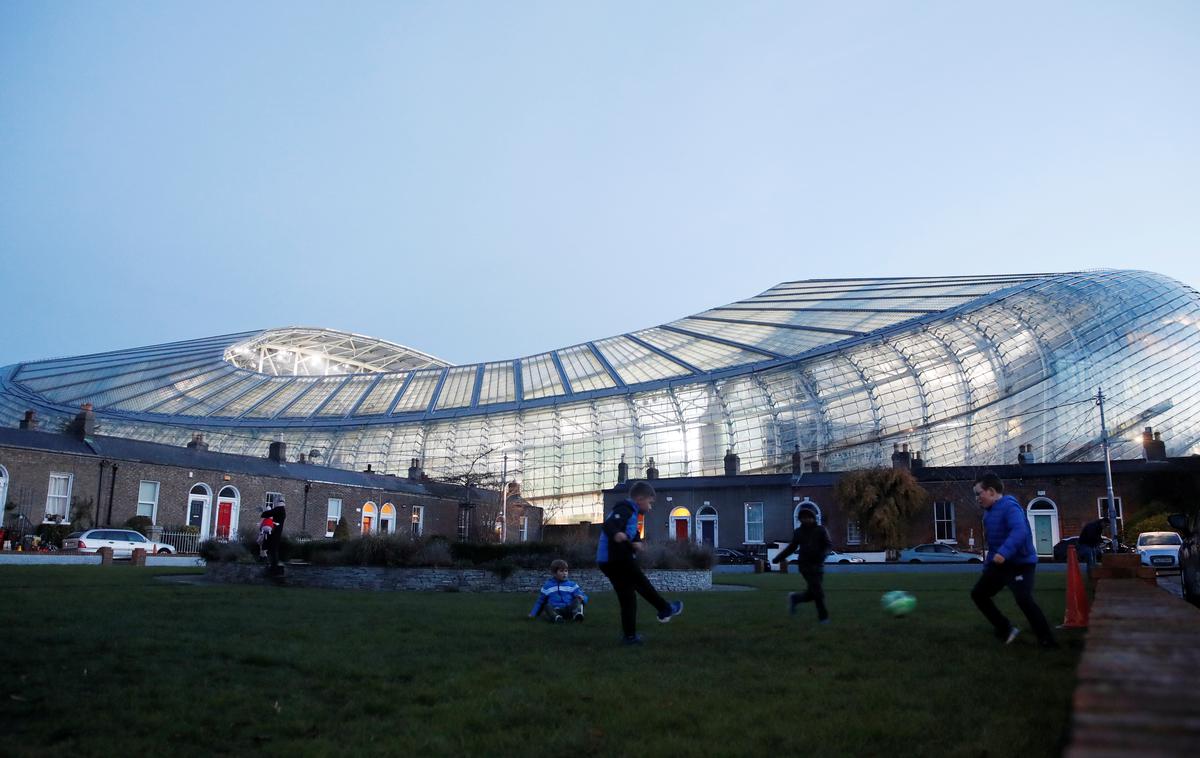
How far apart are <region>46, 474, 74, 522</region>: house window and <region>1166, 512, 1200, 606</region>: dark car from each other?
38.4 metres

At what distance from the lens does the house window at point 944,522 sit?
45.9 m

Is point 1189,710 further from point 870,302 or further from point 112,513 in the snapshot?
point 870,302

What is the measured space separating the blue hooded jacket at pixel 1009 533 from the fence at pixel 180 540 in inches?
1442

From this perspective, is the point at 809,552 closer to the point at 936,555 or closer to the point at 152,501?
the point at 936,555

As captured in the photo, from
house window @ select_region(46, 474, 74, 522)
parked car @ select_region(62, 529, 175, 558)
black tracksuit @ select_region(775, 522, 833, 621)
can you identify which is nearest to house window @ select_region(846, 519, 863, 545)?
parked car @ select_region(62, 529, 175, 558)

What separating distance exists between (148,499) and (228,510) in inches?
149

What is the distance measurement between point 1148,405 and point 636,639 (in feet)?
184

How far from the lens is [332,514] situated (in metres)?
48.1

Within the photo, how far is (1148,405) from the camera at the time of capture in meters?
55.7

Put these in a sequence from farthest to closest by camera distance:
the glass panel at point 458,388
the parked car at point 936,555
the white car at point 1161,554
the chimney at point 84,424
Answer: the glass panel at point 458,388 < the parked car at point 936,555 < the chimney at point 84,424 < the white car at point 1161,554

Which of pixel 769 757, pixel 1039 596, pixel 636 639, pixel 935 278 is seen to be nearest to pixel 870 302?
pixel 935 278

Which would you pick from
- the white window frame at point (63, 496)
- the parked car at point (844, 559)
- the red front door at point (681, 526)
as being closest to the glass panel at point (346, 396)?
the red front door at point (681, 526)

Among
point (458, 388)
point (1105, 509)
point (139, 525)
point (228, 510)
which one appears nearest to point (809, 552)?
point (139, 525)

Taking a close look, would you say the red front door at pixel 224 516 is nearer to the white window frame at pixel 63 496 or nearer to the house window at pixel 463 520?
the white window frame at pixel 63 496
